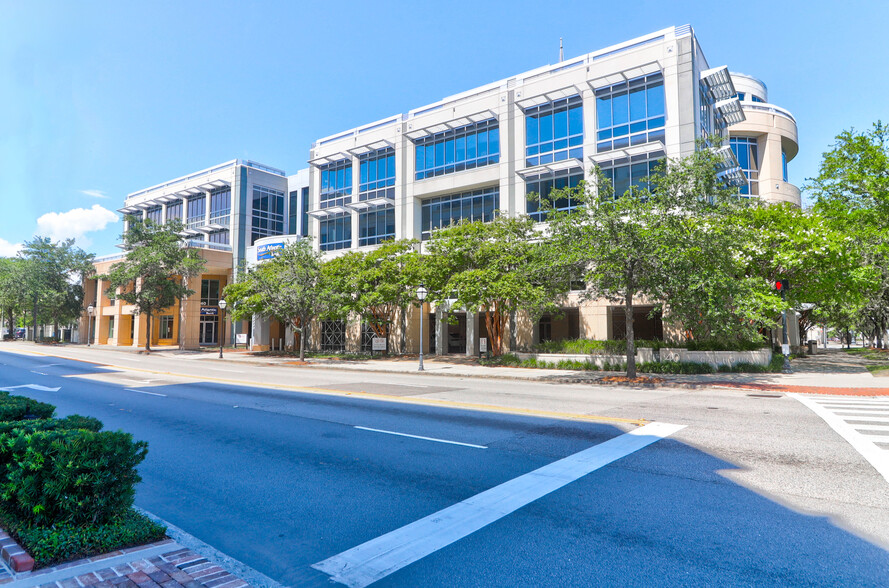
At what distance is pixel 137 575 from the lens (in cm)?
394

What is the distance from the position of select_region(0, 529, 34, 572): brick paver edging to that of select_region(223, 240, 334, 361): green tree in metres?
27.2

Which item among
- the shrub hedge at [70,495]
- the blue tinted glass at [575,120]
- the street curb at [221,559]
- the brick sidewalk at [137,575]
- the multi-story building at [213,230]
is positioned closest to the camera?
the brick sidewalk at [137,575]

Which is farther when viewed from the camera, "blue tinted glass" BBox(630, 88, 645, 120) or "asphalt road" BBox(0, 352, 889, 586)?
"blue tinted glass" BBox(630, 88, 645, 120)

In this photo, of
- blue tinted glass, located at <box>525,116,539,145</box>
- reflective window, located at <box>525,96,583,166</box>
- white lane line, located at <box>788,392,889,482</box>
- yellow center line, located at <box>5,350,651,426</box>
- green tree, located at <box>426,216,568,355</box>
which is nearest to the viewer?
white lane line, located at <box>788,392,889,482</box>

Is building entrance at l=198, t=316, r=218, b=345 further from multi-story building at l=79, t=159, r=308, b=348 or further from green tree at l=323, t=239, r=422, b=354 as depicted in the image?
green tree at l=323, t=239, r=422, b=354

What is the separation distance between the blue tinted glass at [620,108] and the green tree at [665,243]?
12.4 meters

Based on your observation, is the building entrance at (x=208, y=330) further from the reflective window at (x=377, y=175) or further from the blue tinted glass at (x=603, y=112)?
the blue tinted glass at (x=603, y=112)

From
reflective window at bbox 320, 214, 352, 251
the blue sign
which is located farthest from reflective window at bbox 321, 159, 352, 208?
the blue sign

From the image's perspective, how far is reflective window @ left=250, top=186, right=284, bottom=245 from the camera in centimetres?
5516

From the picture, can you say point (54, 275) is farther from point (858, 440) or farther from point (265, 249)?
point (858, 440)

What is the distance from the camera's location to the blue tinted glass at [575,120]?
32531mm

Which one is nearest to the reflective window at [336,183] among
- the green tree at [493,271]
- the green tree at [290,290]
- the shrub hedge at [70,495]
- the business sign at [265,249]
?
the business sign at [265,249]

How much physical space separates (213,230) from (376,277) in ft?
105

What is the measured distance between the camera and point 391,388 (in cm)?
1788
